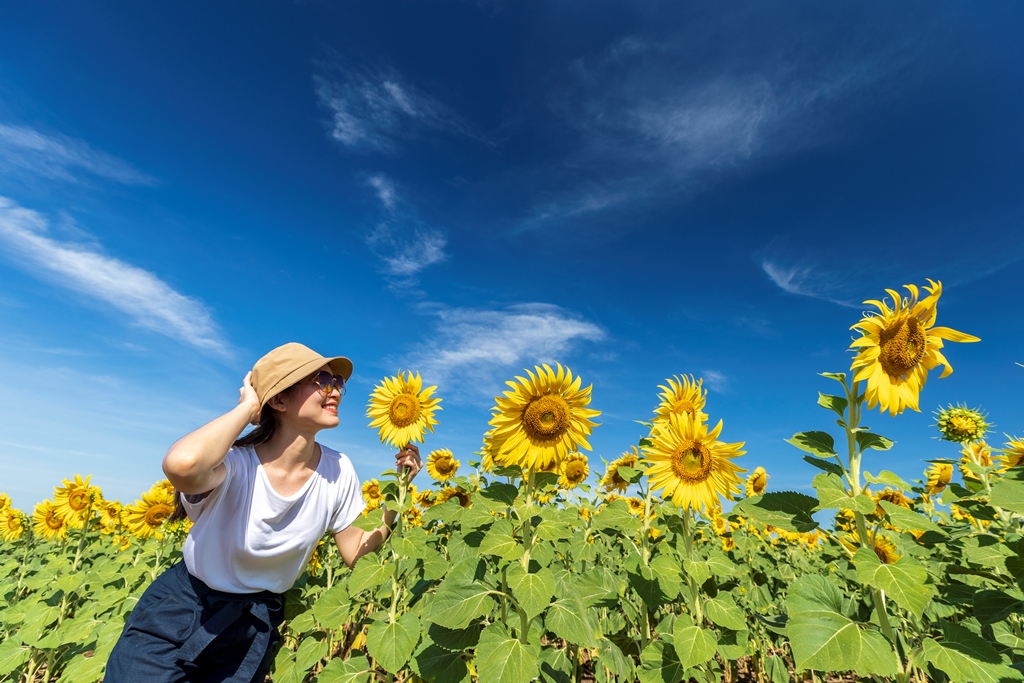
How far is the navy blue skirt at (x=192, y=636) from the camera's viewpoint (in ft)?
11.1

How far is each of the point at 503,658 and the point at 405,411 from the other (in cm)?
275

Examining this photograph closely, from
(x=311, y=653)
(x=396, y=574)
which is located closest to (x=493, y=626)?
(x=396, y=574)

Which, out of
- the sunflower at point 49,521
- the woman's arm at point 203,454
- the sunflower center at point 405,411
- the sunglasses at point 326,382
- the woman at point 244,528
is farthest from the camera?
the sunflower at point 49,521

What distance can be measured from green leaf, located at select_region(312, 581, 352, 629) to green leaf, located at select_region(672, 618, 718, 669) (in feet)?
7.66

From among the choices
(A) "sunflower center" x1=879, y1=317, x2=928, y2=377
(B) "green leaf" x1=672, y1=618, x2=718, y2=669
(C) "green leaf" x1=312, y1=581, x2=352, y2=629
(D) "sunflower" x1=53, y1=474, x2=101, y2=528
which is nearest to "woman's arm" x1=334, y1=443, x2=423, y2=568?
(C) "green leaf" x1=312, y1=581, x2=352, y2=629

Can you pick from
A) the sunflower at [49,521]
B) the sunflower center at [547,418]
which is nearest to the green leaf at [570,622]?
the sunflower center at [547,418]

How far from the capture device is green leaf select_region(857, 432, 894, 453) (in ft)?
7.75

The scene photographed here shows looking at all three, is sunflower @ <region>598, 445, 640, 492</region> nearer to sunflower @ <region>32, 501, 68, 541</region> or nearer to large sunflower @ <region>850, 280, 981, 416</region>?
large sunflower @ <region>850, 280, 981, 416</region>

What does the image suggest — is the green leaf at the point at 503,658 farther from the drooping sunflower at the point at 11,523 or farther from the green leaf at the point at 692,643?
the drooping sunflower at the point at 11,523

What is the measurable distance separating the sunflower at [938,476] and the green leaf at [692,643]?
474 centimetres

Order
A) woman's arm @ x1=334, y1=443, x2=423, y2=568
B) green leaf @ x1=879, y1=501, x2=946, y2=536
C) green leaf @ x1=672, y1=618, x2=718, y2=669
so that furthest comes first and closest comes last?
woman's arm @ x1=334, y1=443, x2=423, y2=568 → green leaf @ x1=672, y1=618, x2=718, y2=669 → green leaf @ x1=879, y1=501, x2=946, y2=536

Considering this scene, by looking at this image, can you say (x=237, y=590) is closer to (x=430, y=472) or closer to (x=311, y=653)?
(x=311, y=653)

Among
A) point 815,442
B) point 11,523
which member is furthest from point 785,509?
point 11,523

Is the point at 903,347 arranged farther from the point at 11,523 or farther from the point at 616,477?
the point at 11,523
